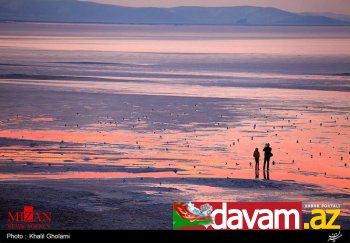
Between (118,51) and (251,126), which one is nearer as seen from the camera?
(251,126)

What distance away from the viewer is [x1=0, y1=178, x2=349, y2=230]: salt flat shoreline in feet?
38.3

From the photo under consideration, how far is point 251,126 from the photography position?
22266mm

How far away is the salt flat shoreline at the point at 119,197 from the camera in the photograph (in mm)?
11672

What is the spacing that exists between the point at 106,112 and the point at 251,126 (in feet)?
16.4

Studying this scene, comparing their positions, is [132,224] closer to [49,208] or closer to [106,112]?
[49,208]

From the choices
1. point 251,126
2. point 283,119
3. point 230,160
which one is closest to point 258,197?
point 230,160

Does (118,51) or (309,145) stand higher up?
(118,51)

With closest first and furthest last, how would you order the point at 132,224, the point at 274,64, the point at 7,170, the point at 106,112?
the point at 132,224 < the point at 7,170 < the point at 106,112 < the point at 274,64
